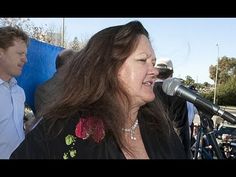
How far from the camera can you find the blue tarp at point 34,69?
327cm

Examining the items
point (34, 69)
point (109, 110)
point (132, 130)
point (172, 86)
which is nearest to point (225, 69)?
point (34, 69)

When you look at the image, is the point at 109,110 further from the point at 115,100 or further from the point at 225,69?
the point at 225,69

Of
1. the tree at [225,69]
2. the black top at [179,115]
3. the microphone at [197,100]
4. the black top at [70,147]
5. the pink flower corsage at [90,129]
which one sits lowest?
the tree at [225,69]

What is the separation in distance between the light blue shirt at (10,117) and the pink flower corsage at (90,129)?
967 millimetres

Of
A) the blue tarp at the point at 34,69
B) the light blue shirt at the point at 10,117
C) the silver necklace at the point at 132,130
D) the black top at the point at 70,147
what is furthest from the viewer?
the blue tarp at the point at 34,69

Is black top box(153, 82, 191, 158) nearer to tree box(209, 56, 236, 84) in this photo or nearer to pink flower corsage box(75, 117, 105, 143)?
pink flower corsage box(75, 117, 105, 143)

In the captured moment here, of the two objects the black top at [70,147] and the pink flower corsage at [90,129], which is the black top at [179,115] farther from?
the pink flower corsage at [90,129]

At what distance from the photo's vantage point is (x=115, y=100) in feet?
5.77

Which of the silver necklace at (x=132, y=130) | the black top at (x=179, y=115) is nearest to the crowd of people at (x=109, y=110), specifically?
the silver necklace at (x=132, y=130)

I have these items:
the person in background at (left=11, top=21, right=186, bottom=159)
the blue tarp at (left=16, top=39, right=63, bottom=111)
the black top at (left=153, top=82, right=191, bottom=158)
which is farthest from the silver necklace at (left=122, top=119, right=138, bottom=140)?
the blue tarp at (left=16, top=39, right=63, bottom=111)

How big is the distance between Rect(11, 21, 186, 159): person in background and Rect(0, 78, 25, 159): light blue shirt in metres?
0.89

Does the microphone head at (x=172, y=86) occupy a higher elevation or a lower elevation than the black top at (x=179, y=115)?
higher

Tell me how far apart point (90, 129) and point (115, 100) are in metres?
0.24
